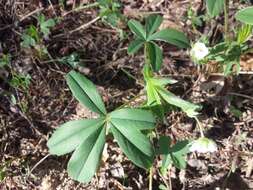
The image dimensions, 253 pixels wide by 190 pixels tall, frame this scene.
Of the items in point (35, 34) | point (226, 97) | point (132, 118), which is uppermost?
point (35, 34)

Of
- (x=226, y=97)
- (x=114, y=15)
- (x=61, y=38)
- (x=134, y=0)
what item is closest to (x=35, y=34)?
(x=61, y=38)

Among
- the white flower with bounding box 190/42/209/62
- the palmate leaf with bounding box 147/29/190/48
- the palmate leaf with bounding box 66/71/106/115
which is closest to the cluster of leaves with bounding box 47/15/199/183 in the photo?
the palmate leaf with bounding box 66/71/106/115

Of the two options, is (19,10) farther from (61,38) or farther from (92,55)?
(92,55)

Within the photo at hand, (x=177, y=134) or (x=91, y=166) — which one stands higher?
(x=91, y=166)

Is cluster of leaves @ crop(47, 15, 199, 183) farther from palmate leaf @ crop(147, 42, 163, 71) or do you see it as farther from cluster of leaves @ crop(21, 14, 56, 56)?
cluster of leaves @ crop(21, 14, 56, 56)

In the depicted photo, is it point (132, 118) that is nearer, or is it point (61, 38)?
point (132, 118)

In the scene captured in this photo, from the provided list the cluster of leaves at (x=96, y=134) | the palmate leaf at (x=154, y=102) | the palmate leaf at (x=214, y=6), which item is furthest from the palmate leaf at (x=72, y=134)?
the palmate leaf at (x=214, y=6)
